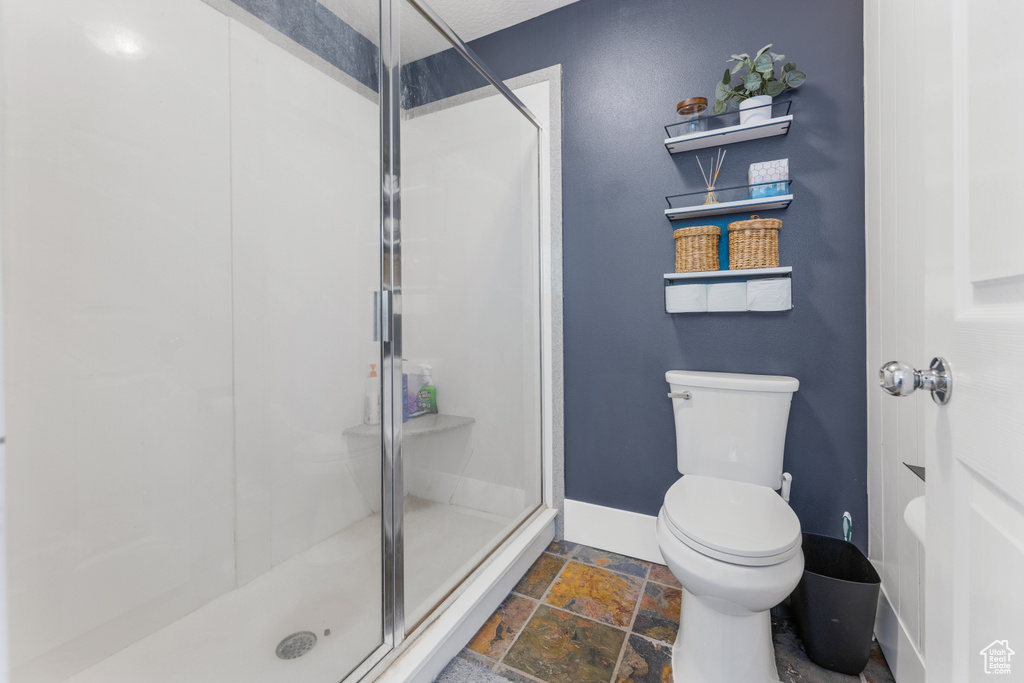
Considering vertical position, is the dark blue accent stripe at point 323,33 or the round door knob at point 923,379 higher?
the dark blue accent stripe at point 323,33

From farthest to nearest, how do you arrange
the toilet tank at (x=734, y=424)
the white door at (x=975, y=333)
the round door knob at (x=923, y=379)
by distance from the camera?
the toilet tank at (x=734, y=424), the round door knob at (x=923, y=379), the white door at (x=975, y=333)

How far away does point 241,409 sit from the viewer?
1094mm

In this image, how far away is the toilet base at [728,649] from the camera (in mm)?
1187

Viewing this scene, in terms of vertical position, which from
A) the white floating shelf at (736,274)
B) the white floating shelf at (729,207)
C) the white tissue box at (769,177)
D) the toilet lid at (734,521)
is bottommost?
the toilet lid at (734,521)

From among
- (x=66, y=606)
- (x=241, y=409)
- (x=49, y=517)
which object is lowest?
(x=66, y=606)

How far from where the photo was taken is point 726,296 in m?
1.70

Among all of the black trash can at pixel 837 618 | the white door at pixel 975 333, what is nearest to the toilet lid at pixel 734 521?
the black trash can at pixel 837 618

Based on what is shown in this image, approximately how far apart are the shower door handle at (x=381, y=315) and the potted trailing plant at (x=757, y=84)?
1412 mm

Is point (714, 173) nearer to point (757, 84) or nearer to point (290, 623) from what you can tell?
point (757, 84)

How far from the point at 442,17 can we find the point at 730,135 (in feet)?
4.71

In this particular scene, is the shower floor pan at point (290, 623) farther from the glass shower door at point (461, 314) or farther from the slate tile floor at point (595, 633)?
the slate tile floor at point (595, 633)

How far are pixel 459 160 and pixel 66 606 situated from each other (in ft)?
4.84

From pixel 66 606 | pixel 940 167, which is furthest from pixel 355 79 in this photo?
pixel 66 606

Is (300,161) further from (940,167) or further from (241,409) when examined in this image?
(940,167)
